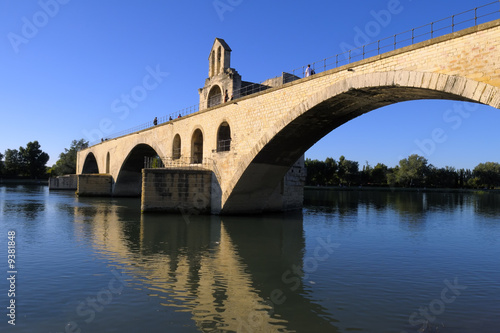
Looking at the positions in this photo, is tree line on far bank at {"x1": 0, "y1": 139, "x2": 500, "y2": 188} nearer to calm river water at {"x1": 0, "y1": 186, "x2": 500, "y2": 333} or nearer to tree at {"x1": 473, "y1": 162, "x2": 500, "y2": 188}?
tree at {"x1": 473, "y1": 162, "x2": 500, "y2": 188}

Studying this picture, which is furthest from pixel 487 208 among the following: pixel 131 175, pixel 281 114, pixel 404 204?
pixel 131 175

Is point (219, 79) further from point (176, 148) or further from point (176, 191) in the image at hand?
point (176, 191)

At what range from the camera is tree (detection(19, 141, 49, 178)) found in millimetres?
84875

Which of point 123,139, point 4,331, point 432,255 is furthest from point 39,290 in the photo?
point 123,139

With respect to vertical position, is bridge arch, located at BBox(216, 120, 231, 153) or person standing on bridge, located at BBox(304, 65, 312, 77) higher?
person standing on bridge, located at BBox(304, 65, 312, 77)

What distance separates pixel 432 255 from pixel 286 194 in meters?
13.0

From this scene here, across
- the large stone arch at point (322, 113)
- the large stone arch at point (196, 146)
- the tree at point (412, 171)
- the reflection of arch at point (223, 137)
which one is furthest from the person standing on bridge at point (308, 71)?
the tree at point (412, 171)

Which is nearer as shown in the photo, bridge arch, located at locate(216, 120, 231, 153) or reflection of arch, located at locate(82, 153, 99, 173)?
bridge arch, located at locate(216, 120, 231, 153)

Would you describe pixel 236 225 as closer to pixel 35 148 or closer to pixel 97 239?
pixel 97 239

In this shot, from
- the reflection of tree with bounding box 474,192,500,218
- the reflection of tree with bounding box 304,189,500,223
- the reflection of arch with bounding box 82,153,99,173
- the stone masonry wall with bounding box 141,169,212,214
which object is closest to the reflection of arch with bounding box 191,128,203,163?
the stone masonry wall with bounding box 141,169,212,214

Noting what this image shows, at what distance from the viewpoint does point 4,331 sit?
562 cm

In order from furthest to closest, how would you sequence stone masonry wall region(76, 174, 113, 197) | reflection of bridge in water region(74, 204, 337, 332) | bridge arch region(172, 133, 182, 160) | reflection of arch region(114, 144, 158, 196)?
reflection of arch region(114, 144, 158, 196) < stone masonry wall region(76, 174, 113, 197) < bridge arch region(172, 133, 182, 160) < reflection of bridge in water region(74, 204, 337, 332)

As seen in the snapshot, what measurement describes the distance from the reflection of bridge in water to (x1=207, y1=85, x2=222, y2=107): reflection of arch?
37.9ft

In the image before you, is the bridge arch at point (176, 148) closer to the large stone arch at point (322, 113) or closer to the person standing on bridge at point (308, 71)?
the large stone arch at point (322, 113)
